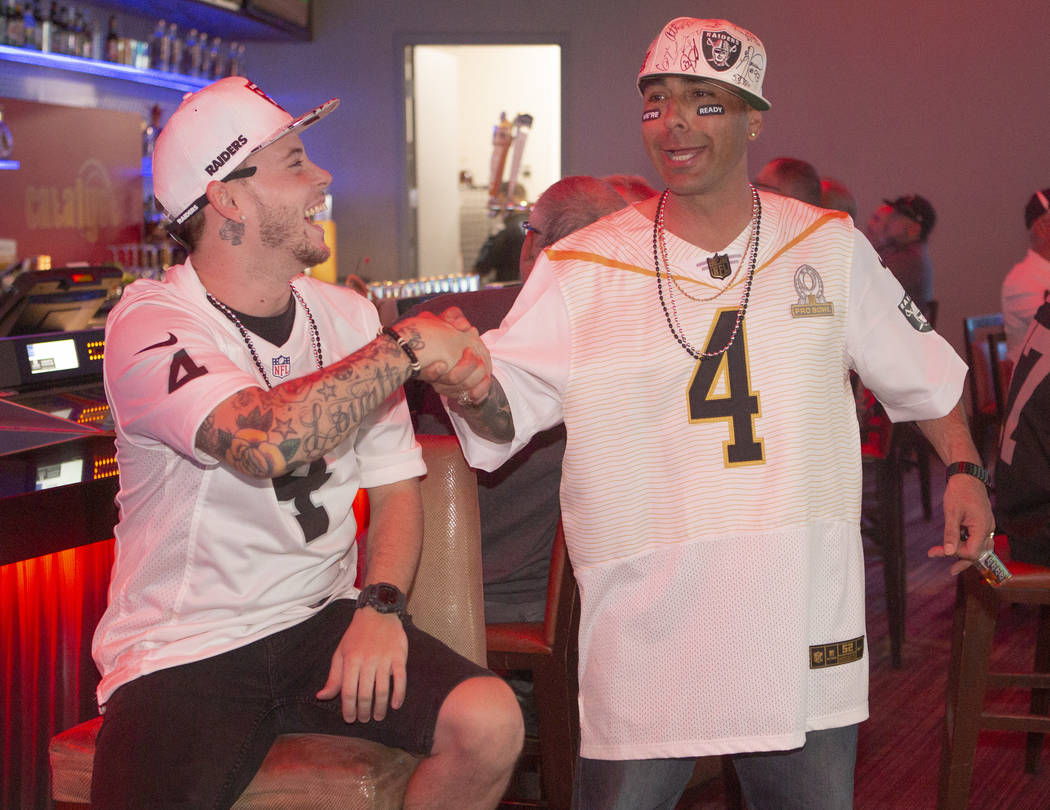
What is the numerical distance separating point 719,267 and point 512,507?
96 centimetres

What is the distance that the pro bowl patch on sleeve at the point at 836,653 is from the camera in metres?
1.75

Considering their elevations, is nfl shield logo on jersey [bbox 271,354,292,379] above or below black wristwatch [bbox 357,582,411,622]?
above

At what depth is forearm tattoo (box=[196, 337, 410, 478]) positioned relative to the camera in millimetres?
1613

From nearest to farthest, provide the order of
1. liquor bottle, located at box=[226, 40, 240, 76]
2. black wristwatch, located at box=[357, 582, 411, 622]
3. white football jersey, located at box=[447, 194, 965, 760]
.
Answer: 1. white football jersey, located at box=[447, 194, 965, 760]
2. black wristwatch, located at box=[357, 582, 411, 622]
3. liquor bottle, located at box=[226, 40, 240, 76]

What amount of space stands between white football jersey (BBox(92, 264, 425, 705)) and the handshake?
0.26 meters

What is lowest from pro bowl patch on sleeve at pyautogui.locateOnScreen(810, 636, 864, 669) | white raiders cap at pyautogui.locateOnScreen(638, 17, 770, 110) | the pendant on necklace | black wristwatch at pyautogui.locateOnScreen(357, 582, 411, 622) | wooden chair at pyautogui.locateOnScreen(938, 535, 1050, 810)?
wooden chair at pyautogui.locateOnScreen(938, 535, 1050, 810)

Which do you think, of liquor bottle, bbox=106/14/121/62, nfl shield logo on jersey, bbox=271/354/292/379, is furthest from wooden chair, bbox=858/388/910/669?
liquor bottle, bbox=106/14/121/62

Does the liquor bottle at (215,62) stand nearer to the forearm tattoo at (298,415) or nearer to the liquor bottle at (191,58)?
the liquor bottle at (191,58)

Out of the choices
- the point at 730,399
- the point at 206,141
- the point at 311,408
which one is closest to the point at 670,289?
the point at 730,399

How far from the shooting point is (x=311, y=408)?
1.64 metres

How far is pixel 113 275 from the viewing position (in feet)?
12.1

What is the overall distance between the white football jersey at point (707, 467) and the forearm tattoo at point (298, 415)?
0.75ft

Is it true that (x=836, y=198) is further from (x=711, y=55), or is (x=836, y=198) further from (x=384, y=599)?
(x=384, y=599)

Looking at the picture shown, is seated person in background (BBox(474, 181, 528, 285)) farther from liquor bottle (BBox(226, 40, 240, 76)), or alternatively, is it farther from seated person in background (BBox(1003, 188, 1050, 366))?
liquor bottle (BBox(226, 40, 240, 76))
